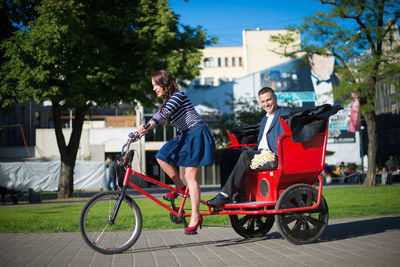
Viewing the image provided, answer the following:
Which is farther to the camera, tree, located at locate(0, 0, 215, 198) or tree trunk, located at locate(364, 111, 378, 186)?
tree trunk, located at locate(364, 111, 378, 186)

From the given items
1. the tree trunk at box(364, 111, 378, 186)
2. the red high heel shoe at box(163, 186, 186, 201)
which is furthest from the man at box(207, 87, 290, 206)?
the tree trunk at box(364, 111, 378, 186)

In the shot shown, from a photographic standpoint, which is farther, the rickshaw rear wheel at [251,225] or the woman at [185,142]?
the rickshaw rear wheel at [251,225]

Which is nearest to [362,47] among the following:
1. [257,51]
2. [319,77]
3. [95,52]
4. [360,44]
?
[360,44]

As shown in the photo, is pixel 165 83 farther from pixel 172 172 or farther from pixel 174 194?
pixel 174 194

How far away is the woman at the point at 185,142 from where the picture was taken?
5.51m

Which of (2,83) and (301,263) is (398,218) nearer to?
(301,263)

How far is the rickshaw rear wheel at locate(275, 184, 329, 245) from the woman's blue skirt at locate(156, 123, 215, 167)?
105 cm

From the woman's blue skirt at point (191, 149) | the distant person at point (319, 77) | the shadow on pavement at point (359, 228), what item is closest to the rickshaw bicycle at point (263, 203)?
the woman's blue skirt at point (191, 149)

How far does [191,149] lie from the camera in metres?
5.55

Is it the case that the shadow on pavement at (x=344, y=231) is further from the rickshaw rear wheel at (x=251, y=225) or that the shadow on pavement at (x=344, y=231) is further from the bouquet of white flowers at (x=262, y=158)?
the bouquet of white flowers at (x=262, y=158)

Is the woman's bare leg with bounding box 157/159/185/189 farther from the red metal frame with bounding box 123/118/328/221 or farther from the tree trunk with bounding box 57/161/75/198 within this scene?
the tree trunk with bounding box 57/161/75/198

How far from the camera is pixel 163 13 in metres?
19.5

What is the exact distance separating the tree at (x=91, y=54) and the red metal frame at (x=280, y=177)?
12451 mm

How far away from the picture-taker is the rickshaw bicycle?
533cm
